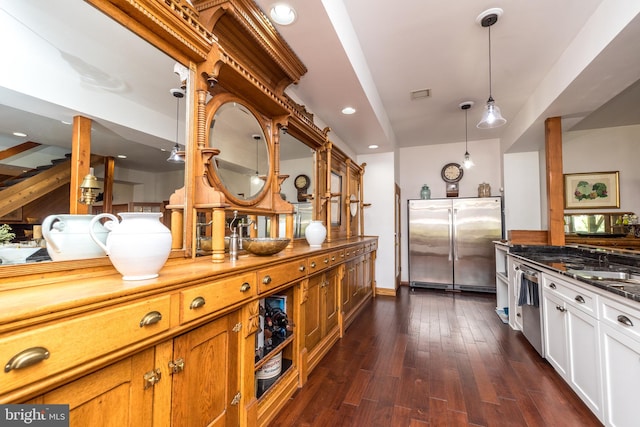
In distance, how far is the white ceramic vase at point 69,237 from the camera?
918 millimetres

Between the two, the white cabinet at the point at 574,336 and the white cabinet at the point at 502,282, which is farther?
the white cabinet at the point at 502,282

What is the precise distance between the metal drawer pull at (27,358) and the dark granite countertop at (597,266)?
214cm

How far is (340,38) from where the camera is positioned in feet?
6.36

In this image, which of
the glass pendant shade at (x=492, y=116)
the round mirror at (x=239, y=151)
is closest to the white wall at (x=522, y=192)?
the glass pendant shade at (x=492, y=116)

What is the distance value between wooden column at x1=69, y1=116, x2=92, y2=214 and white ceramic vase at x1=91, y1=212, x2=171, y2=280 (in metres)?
0.09

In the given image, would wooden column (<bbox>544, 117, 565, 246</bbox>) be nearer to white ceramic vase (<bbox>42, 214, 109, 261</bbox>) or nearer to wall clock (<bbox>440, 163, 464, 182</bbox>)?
wall clock (<bbox>440, 163, 464, 182</bbox>)

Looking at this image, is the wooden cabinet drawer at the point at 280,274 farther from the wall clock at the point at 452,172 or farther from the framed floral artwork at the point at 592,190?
the framed floral artwork at the point at 592,190

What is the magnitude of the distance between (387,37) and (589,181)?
4.59 metres

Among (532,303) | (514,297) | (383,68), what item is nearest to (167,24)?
(383,68)

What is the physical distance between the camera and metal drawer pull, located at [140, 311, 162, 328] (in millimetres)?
852

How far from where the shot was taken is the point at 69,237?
37.7 inches

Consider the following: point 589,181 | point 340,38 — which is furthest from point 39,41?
point 589,181

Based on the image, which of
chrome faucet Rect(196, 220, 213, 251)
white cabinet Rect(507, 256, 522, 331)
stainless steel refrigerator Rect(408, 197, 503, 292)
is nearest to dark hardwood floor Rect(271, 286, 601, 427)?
white cabinet Rect(507, 256, 522, 331)

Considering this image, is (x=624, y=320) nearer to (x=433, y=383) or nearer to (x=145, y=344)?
(x=433, y=383)
